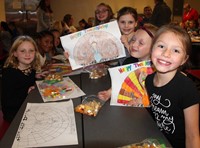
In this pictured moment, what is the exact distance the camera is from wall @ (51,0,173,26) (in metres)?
8.80

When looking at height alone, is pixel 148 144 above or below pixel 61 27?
below

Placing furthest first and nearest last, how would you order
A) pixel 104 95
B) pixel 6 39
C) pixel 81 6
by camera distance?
pixel 81 6 < pixel 6 39 < pixel 104 95

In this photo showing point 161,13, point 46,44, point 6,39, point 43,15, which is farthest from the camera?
point 161,13

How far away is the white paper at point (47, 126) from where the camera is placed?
1.10 m

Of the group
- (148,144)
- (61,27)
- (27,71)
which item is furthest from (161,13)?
(148,144)

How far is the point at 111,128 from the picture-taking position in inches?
47.6

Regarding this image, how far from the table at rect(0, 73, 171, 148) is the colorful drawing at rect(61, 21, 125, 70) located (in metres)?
0.55

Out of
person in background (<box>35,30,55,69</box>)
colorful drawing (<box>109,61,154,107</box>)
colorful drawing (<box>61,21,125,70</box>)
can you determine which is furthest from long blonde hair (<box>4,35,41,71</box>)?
colorful drawing (<box>109,61,154,107</box>)

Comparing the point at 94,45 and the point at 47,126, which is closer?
the point at 47,126

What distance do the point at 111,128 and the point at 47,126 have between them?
322mm

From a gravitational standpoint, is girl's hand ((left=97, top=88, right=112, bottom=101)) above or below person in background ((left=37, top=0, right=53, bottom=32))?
below

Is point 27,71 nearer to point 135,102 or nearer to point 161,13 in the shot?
point 135,102

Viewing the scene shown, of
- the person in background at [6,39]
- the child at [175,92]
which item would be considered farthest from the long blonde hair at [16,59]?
the person in background at [6,39]

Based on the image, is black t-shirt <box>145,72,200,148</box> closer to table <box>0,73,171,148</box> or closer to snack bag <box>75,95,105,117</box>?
table <box>0,73,171,148</box>
